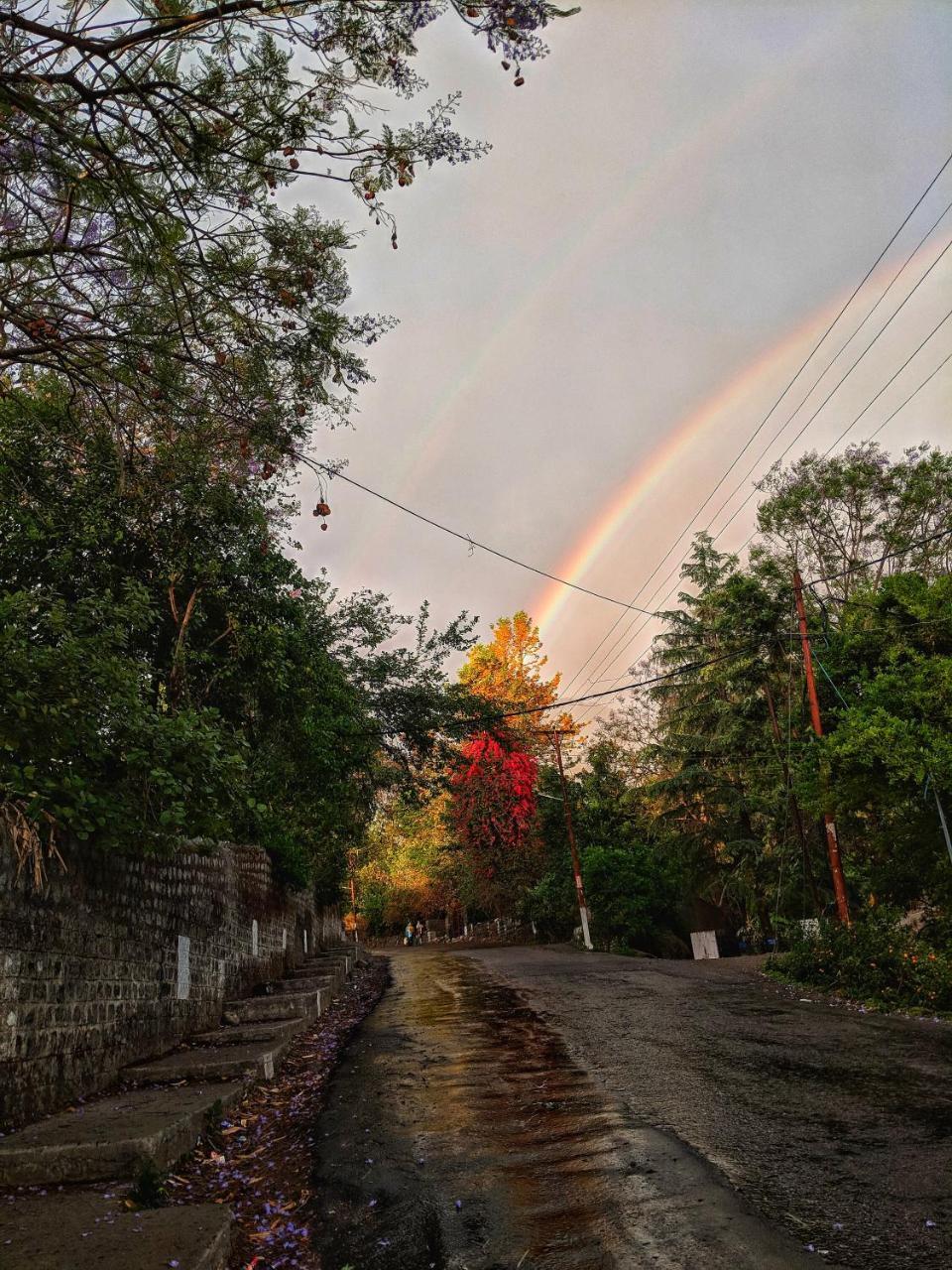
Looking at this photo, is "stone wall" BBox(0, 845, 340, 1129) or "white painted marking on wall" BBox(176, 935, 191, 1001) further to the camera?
"white painted marking on wall" BBox(176, 935, 191, 1001)

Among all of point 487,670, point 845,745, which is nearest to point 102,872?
point 845,745

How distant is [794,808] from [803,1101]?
49.0 ft

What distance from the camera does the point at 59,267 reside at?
6.27 m

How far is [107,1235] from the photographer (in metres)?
3.29

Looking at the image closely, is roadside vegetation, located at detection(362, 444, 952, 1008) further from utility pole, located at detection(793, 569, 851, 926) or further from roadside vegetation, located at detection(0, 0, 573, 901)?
roadside vegetation, located at detection(0, 0, 573, 901)

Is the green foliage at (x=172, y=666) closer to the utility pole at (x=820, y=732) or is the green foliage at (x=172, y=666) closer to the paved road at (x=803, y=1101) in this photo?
the paved road at (x=803, y=1101)

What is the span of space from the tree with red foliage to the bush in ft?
67.7

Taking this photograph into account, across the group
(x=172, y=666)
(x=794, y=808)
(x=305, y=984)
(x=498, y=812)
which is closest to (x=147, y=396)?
(x=172, y=666)

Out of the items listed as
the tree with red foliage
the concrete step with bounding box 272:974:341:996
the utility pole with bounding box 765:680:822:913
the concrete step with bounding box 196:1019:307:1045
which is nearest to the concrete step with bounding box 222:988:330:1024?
the concrete step with bounding box 196:1019:307:1045

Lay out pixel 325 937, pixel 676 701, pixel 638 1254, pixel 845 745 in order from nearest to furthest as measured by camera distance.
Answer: pixel 638 1254 → pixel 845 745 → pixel 325 937 → pixel 676 701

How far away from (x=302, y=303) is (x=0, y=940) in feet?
16.4

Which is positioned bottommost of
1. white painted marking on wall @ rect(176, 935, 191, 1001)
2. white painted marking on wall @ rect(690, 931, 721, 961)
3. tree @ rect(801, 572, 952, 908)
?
white painted marking on wall @ rect(690, 931, 721, 961)

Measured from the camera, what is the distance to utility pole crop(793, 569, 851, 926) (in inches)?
585

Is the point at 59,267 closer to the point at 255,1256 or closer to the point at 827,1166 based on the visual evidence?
the point at 255,1256
